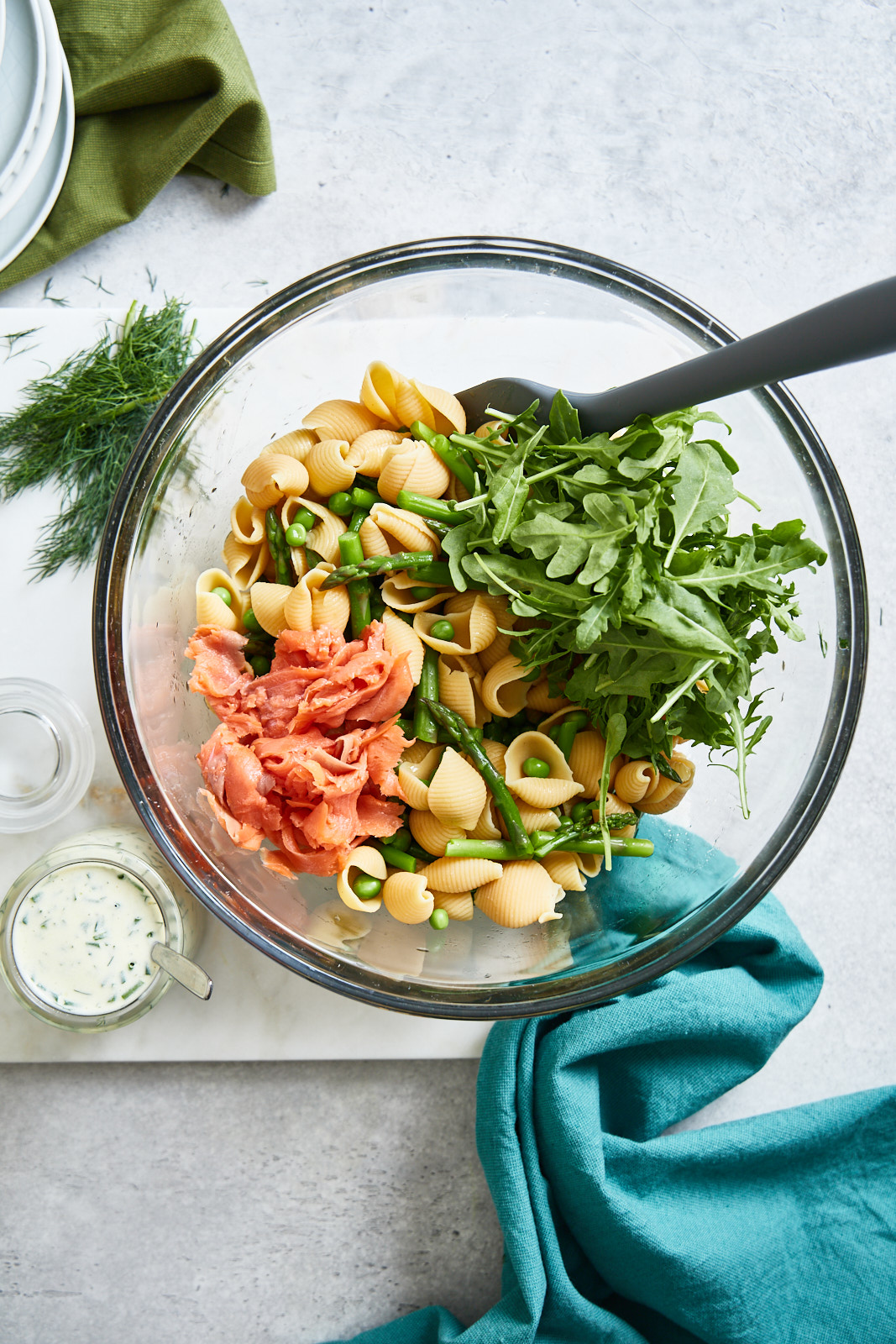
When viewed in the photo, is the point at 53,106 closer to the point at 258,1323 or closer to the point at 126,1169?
the point at 126,1169

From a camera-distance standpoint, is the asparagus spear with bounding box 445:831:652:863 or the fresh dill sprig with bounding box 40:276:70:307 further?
the fresh dill sprig with bounding box 40:276:70:307

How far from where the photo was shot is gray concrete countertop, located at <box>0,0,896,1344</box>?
1.80 meters

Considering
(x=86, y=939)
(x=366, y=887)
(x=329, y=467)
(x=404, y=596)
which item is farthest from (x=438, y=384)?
(x=86, y=939)

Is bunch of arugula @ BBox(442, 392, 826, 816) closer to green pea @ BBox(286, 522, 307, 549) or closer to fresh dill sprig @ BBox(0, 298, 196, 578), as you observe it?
green pea @ BBox(286, 522, 307, 549)

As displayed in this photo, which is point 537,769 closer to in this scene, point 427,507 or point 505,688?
point 505,688

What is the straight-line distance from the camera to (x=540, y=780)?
1.45 meters

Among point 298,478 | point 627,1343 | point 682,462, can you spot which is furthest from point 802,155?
point 627,1343

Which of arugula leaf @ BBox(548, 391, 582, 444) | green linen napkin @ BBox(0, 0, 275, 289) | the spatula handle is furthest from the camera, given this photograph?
green linen napkin @ BBox(0, 0, 275, 289)

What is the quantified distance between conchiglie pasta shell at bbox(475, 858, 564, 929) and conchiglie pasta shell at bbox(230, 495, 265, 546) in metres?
0.66

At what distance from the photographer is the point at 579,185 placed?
76.9 inches

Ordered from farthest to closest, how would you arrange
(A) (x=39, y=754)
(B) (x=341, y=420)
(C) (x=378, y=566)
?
(A) (x=39, y=754), (B) (x=341, y=420), (C) (x=378, y=566)

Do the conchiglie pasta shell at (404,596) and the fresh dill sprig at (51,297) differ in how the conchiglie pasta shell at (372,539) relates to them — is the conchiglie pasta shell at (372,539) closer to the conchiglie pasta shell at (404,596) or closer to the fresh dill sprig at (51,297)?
the conchiglie pasta shell at (404,596)

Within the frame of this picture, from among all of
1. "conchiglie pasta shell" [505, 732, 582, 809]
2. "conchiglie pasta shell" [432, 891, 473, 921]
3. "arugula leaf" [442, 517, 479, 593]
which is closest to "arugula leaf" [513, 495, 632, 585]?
"arugula leaf" [442, 517, 479, 593]

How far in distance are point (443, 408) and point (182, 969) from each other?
3.21 ft
